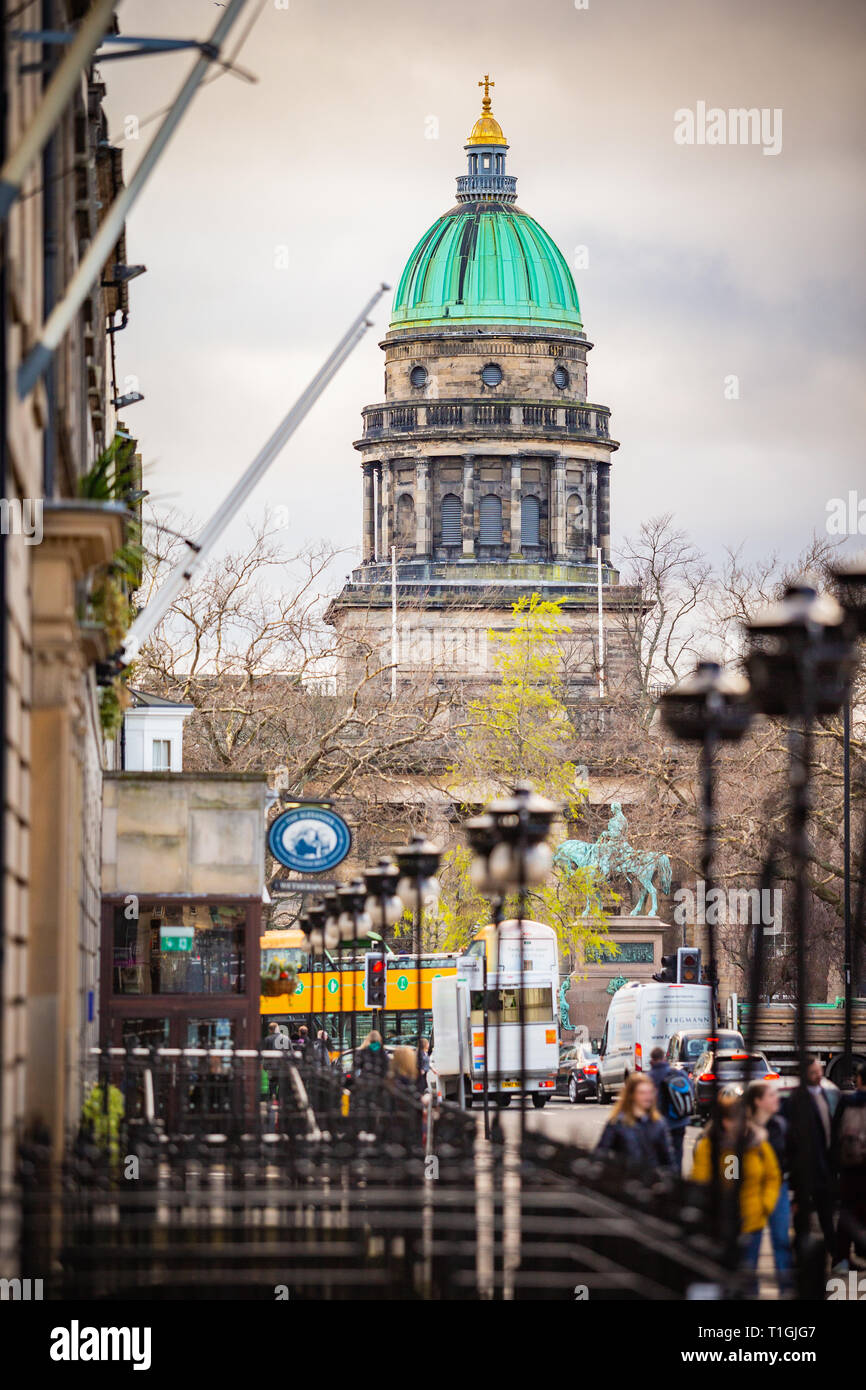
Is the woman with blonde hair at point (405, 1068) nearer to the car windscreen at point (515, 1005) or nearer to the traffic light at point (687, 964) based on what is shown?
the traffic light at point (687, 964)

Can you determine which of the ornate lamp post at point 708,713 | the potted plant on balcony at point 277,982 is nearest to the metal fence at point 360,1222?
the ornate lamp post at point 708,713

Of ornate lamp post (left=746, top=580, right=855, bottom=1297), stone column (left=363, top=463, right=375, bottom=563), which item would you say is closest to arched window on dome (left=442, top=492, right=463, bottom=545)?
stone column (left=363, top=463, right=375, bottom=563)

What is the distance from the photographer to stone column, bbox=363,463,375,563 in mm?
132750

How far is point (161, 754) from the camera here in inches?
1697

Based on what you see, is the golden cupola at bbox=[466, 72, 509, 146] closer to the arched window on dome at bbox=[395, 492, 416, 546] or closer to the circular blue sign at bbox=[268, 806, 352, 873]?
the arched window on dome at bbox=[395, 492, 416, 546]

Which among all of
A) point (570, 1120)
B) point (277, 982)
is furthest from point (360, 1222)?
point (570, 1120)

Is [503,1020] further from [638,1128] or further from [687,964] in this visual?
[638,1128]

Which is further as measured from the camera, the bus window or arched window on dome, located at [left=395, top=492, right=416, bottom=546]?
arched window on dome, located at [left=395, top=492, right=416, bottom=546]

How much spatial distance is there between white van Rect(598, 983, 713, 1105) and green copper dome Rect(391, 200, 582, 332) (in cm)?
7478

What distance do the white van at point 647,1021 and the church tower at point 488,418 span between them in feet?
230

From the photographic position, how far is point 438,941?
74.1 meters

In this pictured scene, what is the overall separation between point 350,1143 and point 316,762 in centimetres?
3845

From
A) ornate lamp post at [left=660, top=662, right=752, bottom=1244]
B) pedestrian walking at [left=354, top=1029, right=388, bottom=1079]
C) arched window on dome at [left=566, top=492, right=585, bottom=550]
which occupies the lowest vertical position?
pedestrian walking at [left=354, top=1029, right=388, bottom=1079]

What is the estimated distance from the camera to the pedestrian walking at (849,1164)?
19.8 meters
